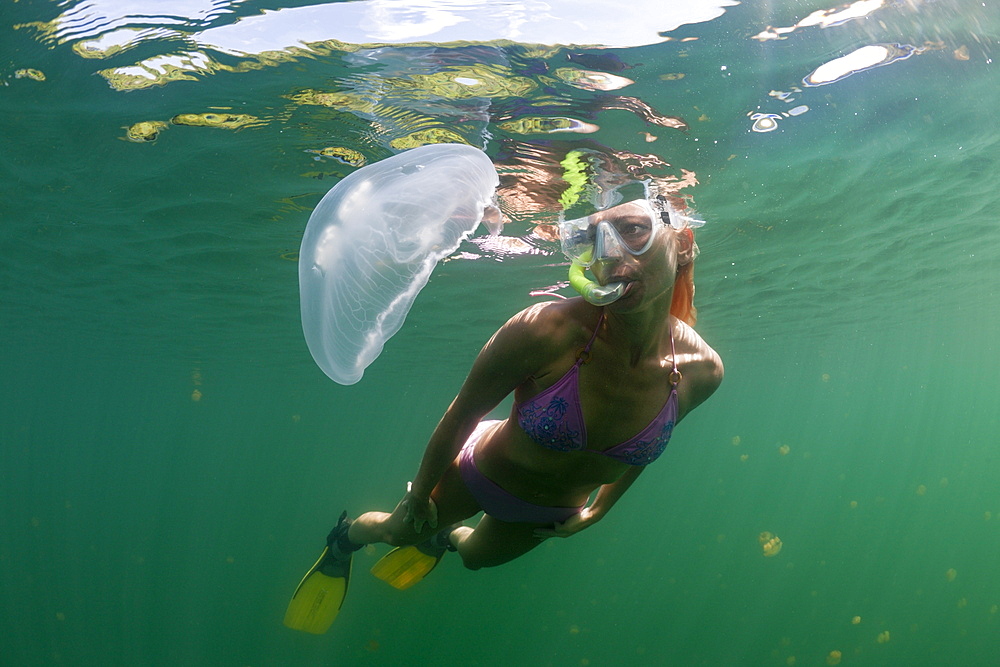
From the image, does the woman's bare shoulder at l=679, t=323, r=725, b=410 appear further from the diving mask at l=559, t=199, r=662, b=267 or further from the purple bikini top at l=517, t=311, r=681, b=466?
the diving mask at l=559, t=199, r=662, b=267

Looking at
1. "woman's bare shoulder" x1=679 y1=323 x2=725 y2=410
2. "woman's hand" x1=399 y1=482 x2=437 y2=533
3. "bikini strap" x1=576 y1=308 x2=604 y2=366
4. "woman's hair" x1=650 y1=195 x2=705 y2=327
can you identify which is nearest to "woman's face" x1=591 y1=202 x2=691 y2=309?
"woman's hair" x1=650 y1=195 x2=705 y2=327

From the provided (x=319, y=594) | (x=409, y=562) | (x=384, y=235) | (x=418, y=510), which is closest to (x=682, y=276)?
(x=384, y=235)

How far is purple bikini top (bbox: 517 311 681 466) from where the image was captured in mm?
2949

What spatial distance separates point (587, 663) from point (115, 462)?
99802mm

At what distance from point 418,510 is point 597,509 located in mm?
1272

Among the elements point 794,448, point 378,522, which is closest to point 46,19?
point 378,522

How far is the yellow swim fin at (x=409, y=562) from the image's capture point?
5.25m

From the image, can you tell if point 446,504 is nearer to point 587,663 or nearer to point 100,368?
point 587,663

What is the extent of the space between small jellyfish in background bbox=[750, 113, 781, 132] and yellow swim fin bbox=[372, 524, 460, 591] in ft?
17.5

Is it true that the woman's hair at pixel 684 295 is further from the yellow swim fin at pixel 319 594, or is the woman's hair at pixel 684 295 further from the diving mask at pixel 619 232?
the yellow swim fin at pixel 319 594

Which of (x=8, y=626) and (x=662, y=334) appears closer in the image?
(x=662, y=334)

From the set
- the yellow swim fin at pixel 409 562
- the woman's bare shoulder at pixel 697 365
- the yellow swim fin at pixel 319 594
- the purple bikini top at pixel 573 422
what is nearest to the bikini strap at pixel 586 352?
the purple bikini top at pixel 573 422

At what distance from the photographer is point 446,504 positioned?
384 cm

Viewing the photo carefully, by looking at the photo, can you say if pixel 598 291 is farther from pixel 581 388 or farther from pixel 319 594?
pixel 319 594
